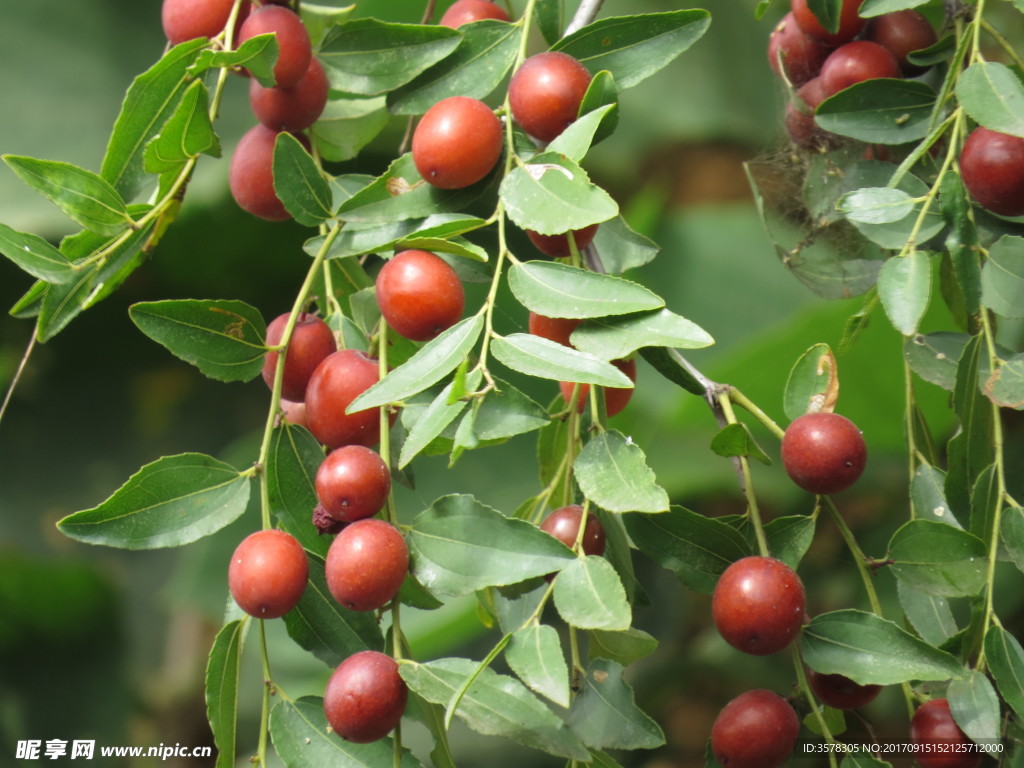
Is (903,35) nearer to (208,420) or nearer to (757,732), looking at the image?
(757,732)

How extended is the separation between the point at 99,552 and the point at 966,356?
1.66m

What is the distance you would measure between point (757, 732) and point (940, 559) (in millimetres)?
117

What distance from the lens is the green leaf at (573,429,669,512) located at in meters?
0.41

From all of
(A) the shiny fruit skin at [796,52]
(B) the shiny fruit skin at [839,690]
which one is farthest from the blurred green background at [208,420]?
(B) the shiny fruit skin at [839,690]

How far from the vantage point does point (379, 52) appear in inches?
21.3

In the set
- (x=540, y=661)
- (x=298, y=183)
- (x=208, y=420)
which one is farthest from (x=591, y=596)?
(x=208, y=420)

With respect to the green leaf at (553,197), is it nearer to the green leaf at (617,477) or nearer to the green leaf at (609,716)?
the green leaf at (617,477)

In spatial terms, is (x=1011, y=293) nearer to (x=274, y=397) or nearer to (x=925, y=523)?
(x=925, y=523)

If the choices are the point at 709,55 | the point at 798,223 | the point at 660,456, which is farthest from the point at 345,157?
the point at 709,55

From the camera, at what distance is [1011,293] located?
47 centimetres

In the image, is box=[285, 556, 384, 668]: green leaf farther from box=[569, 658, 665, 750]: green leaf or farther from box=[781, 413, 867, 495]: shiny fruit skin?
box=[781, 413, 867, 495]: shiny fruit skin

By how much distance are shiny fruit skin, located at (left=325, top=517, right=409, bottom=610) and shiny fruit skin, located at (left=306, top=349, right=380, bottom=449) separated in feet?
0.20

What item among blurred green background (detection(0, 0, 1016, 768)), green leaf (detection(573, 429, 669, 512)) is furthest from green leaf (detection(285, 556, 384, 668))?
blurred green background (detection(0, 0, 1016, 768))

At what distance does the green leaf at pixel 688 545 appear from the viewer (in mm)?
469
